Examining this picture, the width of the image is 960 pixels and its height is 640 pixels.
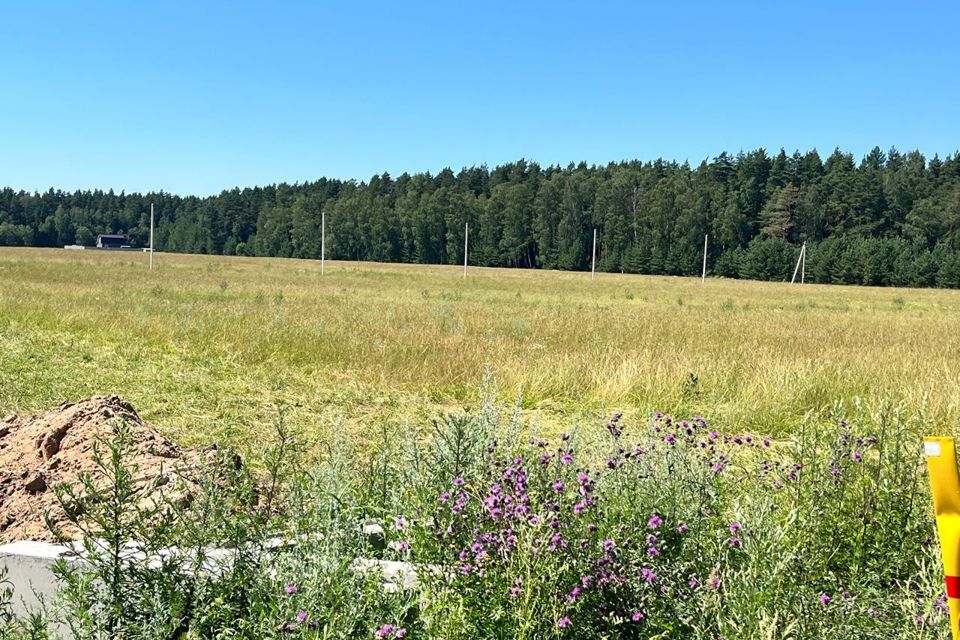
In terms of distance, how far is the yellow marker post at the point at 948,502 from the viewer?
1727mm

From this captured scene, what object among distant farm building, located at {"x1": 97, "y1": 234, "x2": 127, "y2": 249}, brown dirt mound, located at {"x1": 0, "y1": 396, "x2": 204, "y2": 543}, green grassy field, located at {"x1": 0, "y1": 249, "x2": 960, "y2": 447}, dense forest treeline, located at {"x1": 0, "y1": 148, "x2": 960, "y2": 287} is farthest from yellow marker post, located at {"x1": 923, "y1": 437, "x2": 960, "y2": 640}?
distant farm building, located at {"x1": 97, "y1": 234, "x2": 127, "y2": 249}

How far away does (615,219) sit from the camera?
97062 millimetres

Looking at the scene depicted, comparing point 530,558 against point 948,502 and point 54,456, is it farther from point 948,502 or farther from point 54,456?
point 54,456

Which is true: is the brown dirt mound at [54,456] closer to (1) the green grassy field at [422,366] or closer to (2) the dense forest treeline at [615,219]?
(1) the green grassy field at [422,366]

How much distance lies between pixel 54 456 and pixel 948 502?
4.50 meters

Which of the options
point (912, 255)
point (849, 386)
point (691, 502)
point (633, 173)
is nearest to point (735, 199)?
point (633, 173)

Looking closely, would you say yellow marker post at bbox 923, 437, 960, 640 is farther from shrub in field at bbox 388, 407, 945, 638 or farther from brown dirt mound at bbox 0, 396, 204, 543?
brown dirt mound at bbox 0, 396, 204, 543

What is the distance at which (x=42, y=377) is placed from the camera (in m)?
8.69

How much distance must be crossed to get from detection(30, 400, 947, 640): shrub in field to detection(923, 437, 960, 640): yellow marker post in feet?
1.35

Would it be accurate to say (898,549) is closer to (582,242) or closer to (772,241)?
(772,241)

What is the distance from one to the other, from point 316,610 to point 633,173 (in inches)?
4134

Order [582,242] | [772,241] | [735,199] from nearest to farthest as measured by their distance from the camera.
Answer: [772,241] → [735,199] → [582,242]

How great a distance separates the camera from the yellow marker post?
5.66 feet

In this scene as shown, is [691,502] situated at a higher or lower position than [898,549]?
higher
